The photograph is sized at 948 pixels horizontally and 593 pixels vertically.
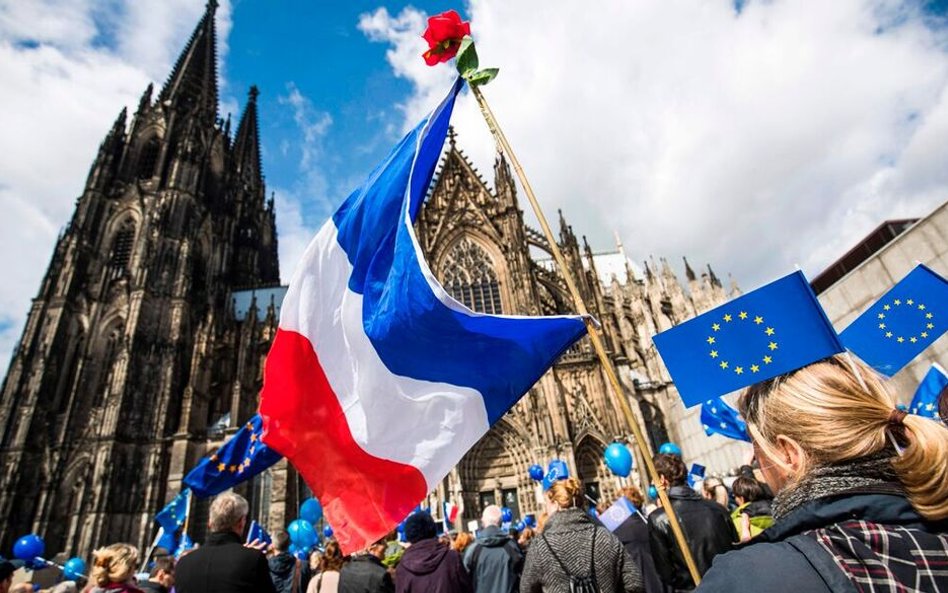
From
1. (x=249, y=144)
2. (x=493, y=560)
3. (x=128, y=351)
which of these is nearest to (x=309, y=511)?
(x=493, y=560)

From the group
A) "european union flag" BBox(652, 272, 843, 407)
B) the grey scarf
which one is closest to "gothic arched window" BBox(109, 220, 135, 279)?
"european union flag" BBox(652, 272, 843, 407)

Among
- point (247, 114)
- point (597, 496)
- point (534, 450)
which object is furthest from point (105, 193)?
point (597, 496)

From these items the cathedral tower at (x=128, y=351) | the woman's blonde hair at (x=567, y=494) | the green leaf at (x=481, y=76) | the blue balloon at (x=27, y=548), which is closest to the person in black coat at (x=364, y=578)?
the woman's blonde hair at (x=567, y=494)

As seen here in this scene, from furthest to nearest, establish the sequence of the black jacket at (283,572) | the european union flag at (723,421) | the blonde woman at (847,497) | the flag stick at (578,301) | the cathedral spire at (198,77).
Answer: the cathedral spire at (198,77)
the european union flag at (723,421)
the black jacket at (283,572)
the flag stick at (578,301)
the blonde woman at (847,497)

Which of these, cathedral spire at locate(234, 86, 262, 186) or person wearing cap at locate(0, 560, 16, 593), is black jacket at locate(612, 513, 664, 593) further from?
cathedral spire at locate(234, 86, 262, 186)

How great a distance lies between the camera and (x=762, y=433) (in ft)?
4.12

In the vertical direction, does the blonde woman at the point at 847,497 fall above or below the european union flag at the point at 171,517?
below

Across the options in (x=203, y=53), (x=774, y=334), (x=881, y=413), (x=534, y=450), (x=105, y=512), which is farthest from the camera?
(x=203, y=53)

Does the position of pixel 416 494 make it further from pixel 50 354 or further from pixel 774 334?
pixel 50 354

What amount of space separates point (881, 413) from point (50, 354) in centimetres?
3189

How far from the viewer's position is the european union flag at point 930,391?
5449 mm

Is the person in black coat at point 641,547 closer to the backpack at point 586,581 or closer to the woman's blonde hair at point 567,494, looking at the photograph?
the woman's blonde hair at point 567,494

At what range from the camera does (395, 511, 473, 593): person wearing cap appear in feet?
11.3

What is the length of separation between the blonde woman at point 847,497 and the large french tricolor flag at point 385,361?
191 cm
